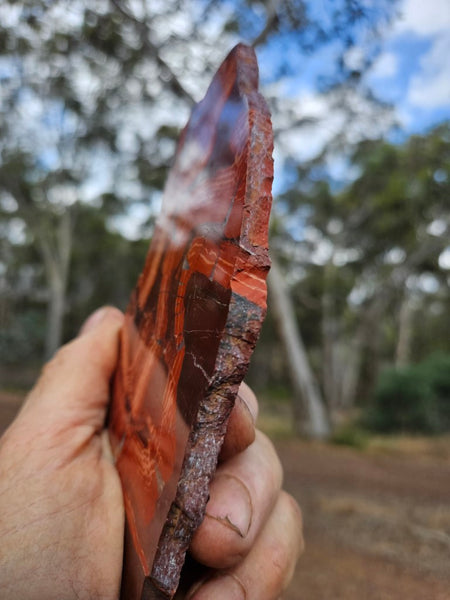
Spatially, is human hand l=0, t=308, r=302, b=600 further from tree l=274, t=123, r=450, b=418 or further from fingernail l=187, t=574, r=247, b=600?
tree l=274, t=123, r=450, b=418

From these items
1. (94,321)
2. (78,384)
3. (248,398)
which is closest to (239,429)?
(248,398)

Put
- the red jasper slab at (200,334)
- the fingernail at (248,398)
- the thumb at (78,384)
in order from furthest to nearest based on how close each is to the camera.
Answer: the thumb at (78,384)
the fingernail at (248,398)
the red jasper slab at (200,334)

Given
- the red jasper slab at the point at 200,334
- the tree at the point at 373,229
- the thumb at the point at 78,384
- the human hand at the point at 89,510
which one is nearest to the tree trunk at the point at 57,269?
the tree at the point at 373,229

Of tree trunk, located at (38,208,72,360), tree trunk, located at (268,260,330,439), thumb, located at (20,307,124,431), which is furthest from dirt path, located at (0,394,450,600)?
tree trunk, located at (38,208,72,360)

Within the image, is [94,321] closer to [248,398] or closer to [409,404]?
[248,398]

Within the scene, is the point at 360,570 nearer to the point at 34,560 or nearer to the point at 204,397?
the point at 34,560

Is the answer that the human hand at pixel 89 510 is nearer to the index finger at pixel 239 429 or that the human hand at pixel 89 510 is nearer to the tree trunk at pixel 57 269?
the index finger at pixel 239 429
